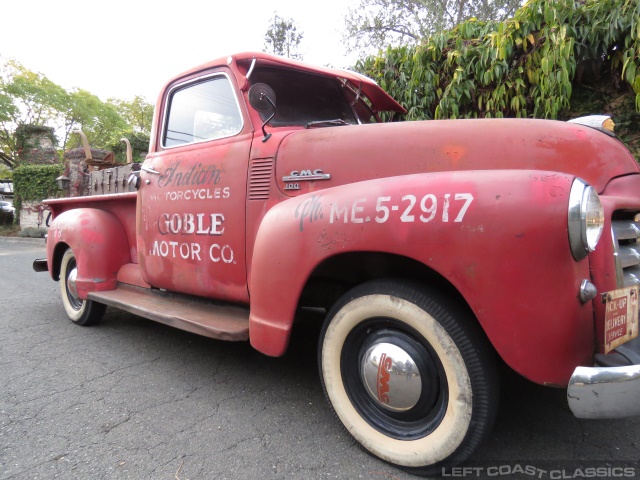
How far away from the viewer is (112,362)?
2.90 m

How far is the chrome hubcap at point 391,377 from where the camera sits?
1.64m

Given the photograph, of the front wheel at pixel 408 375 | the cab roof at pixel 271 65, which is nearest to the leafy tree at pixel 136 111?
the cab roof at pixel 271 65

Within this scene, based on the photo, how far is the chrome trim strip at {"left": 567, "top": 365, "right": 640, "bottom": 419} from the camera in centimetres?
124

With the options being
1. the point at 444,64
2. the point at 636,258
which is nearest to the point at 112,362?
the point at 636,258

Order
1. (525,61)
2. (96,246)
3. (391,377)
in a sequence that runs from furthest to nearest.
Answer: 1. (525,61)
2. (96,246)
3. (391,377)

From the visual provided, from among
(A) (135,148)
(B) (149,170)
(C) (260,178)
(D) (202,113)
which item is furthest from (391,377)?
(A) (135,148)

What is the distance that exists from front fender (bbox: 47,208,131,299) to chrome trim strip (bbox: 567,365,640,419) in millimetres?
3350

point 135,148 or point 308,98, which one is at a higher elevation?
point 135,148

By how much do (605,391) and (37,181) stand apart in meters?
17.0

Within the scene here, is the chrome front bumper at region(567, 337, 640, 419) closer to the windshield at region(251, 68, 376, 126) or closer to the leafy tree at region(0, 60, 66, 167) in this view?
the windshield at region(251, 68, 376, 126)

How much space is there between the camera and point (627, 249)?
1.75 m

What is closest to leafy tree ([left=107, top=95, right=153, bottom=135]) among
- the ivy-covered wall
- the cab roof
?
the ivy-covered wall

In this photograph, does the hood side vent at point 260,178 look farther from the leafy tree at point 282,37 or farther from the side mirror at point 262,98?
the leafy tree at point 282,37

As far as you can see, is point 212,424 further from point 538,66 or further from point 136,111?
point 136,111
